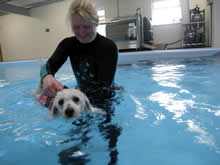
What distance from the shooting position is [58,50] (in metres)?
2.00

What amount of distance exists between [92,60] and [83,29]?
321mm

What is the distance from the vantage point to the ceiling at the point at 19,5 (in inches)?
500

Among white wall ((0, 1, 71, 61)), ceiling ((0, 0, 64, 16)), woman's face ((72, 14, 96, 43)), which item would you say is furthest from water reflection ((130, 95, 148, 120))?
ceiling ((0, 0, 64, 16))

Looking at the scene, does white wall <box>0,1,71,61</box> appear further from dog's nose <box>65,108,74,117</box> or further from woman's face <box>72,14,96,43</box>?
dog's nose <box>65,108,74,117</box>

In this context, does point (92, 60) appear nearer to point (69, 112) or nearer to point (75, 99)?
point (75, 99)

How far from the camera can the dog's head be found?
147cm

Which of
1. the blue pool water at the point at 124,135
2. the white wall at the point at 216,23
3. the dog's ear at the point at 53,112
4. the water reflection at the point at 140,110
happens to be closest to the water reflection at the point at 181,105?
the blue pool water at the point at 124,135

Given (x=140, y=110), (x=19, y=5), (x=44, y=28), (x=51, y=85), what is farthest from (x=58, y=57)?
(x=44, y=28)

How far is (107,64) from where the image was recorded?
1900 millimetres

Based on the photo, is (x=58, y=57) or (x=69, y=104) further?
(x=58, y=57)

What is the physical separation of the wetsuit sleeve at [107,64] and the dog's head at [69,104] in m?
0.35

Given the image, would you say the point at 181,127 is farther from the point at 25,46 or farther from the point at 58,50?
the point at 25,46

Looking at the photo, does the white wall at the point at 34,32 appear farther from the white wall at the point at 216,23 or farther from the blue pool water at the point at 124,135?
the blue pool water at the point at 124,135

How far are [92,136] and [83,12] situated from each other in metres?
0.98
